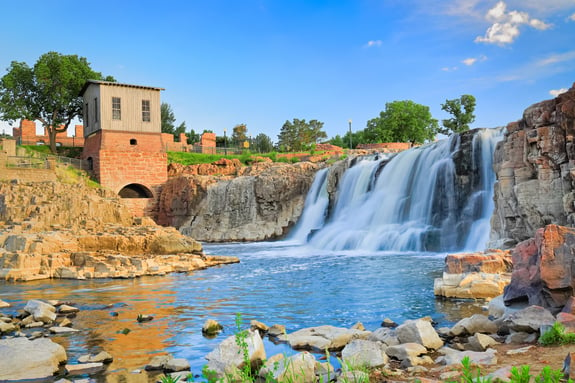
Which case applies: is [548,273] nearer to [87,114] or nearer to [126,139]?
[126,139]

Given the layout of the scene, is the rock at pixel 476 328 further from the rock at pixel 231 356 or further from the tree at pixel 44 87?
the tree at pixel 44 87

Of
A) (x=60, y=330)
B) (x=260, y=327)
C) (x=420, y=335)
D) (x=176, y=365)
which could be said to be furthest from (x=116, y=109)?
(x=420, y=335)

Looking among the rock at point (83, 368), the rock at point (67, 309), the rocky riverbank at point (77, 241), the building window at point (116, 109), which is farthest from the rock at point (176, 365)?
the building window at point (116, 109)

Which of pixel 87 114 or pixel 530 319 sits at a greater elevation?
pixel 87 114

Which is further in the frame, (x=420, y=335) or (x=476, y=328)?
(x=476, y=328)

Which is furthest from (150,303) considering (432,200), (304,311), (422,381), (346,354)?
(432,200)

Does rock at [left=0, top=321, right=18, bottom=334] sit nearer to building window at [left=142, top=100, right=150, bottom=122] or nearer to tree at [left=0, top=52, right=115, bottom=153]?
building window at [left=142, top=100, right=150, bottom=122]

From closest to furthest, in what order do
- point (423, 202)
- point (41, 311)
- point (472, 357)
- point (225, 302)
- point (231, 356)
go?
point (472, 357) → point (231, 356) → point (41, 311) → point (225, 302) → point (423, 202)

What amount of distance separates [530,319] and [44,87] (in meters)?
44.1

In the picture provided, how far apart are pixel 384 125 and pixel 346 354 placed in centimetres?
5608

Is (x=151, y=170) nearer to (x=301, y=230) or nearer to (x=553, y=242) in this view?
(x=301, y=230)

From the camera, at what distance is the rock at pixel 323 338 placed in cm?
675

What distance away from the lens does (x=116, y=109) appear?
1517 inches

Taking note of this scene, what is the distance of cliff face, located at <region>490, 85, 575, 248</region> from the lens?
14477 millimetres
